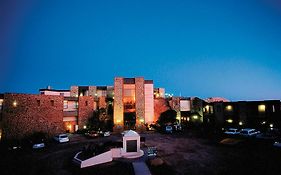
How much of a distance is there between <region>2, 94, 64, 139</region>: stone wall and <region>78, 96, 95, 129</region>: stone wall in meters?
4.73

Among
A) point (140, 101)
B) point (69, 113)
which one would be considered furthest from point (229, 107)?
point (69, 113)

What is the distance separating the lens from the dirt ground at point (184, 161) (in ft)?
52.3

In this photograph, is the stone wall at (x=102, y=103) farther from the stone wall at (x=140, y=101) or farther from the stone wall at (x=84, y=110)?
the stone wall at (x=140, y=101)

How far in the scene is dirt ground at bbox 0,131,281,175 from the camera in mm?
15930

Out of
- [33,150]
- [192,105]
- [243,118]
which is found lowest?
[33,150]

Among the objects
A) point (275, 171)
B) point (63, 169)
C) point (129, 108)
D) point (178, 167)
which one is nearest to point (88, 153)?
point (63, 169)

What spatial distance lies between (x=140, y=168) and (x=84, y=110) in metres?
27.1

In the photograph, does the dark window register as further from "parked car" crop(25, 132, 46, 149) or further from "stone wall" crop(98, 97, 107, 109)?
"stone wall" crop(98, 97, 107, 109)

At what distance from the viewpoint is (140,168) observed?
54.6 feet

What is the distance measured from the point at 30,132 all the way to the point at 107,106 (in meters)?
17.9

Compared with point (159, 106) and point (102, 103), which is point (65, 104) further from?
point (159, 106)

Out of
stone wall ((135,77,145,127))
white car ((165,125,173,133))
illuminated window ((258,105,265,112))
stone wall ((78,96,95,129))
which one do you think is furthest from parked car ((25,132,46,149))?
illuminated window ((258,105,265,112))

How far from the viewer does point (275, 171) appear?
15.1m

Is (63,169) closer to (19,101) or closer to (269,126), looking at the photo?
(19,101)
